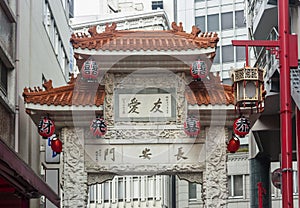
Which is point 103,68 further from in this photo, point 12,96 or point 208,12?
point 208,12

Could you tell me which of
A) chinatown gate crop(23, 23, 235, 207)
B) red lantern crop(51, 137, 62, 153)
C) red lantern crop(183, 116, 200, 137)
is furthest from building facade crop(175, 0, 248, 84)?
red lantern crop(51, 137, 62, 153)

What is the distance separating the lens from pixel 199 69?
19453 mm

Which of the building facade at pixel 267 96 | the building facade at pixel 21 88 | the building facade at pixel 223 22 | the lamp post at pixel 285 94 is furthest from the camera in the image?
the building facade at pixel 223 22

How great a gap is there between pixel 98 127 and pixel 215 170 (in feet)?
10.1

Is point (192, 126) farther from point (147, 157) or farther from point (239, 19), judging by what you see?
point (239, 19)

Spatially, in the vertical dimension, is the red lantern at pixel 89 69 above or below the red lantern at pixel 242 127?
above

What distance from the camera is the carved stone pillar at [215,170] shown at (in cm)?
1970

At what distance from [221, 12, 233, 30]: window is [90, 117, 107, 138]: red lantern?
97.3ft

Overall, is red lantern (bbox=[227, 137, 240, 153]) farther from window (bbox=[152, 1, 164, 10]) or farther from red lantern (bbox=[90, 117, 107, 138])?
window (bbox=[152, 1, 164, 10])

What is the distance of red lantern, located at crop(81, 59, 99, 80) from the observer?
19469 mm

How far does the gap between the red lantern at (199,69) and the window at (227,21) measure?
28.9 metres

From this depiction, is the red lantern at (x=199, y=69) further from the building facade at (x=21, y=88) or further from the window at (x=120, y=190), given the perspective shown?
the window at (x=120, y=190)

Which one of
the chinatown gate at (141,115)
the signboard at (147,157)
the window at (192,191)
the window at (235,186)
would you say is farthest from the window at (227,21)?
the signboard at (147,157)

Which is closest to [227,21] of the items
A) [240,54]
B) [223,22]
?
[223,22]
